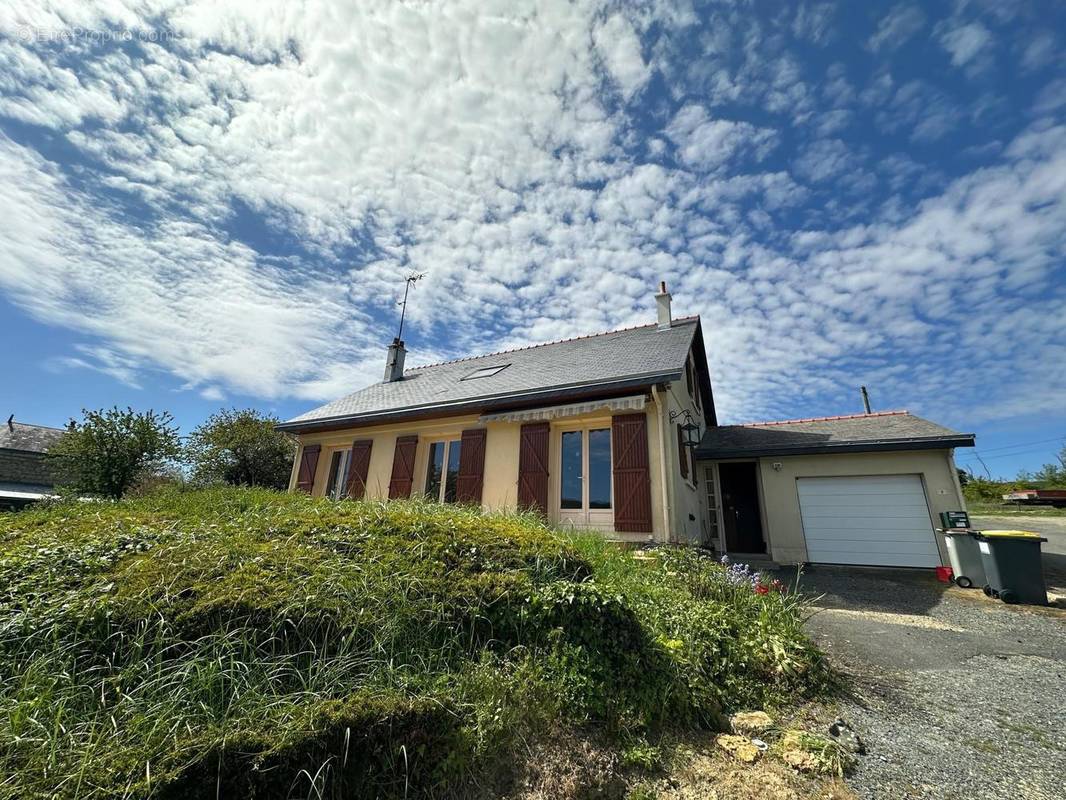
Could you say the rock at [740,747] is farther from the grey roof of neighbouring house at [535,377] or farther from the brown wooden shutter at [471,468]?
the brown wooden shutter at [471,468]

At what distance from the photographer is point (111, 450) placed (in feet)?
38.4

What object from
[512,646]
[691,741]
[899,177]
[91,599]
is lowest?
[691,741]

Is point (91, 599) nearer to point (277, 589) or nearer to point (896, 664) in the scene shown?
point (277, 589)

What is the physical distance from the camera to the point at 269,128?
22.1 feet

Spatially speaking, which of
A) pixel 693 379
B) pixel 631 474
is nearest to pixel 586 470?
pixel 631 474

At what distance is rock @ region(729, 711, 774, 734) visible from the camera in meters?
2.99

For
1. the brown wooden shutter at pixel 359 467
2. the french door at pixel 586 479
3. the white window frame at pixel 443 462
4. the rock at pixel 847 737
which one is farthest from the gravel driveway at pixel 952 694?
the brown wooden shutter at pixel 359 467

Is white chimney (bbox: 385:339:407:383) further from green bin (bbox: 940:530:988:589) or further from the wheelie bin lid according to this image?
the wheelie bin lid

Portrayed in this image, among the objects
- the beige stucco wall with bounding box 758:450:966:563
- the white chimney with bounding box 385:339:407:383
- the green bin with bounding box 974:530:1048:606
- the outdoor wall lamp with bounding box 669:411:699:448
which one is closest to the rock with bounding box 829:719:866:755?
the green bin with bounding box 974:530:1048:606

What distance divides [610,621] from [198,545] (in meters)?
3.31

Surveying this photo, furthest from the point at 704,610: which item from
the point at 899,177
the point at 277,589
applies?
the point at 899,177

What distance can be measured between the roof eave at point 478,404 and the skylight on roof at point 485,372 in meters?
2.40

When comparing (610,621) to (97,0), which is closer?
(610,621)

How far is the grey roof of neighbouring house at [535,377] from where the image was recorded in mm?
9352
